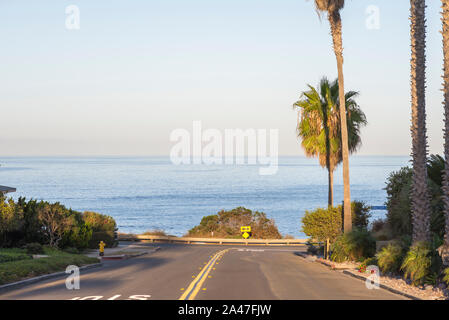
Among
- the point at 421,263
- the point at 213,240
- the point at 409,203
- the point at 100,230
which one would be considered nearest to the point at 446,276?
the point at 421,263

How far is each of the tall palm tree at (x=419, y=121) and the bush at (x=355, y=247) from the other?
250 inches

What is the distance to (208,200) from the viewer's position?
465ft

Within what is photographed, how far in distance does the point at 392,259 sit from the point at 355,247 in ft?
23.1

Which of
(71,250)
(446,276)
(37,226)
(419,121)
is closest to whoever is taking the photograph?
(446,276)

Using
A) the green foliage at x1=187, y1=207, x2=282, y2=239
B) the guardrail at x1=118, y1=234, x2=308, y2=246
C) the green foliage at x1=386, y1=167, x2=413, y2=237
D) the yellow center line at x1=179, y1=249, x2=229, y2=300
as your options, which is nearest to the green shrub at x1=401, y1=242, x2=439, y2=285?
the yellow center line at x1=179, y1=249, x2=229, y2=300

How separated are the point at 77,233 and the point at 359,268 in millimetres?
20320

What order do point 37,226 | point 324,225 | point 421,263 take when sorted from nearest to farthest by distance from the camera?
point 421,263 → point 324,225 → point 37,226

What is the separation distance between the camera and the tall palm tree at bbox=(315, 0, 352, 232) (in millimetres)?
29969

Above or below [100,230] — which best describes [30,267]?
above

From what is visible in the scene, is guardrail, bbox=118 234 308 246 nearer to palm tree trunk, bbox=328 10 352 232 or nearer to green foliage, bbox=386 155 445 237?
green foliage, bbox=386 155 445 237

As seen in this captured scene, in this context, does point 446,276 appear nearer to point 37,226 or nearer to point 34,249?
point 34,249

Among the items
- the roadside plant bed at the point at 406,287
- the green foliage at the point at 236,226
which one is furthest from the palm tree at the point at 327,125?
the green foliage at the point at 236,226

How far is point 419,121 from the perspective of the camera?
2111cm
